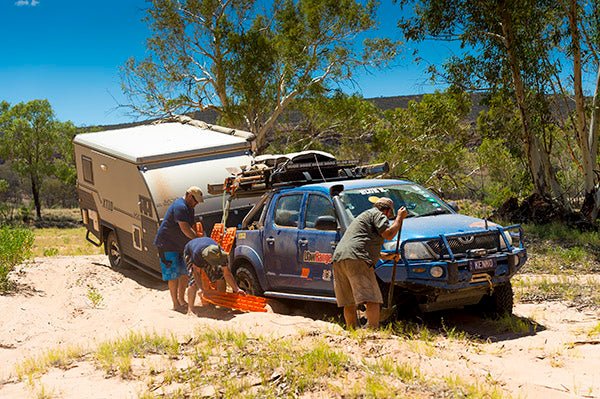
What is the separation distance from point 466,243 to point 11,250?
8204 millimetres

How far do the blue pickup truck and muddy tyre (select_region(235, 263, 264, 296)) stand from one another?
0.01 metres

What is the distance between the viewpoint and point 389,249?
8.78 m

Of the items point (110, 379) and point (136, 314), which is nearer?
point (110, 379)

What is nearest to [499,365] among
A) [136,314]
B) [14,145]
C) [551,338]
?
[551,338]

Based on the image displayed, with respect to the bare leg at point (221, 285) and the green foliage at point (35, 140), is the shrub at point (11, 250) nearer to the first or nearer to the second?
the bare leg at point (221, 285)

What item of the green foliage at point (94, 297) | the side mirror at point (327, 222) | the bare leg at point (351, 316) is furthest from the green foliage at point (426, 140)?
the bare leg at point (351, 316)

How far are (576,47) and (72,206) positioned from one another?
219 feet

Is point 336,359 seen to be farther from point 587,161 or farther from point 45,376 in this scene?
point 587,161

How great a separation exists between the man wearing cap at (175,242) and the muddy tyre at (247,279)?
815 mm

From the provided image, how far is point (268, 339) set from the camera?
808 centimetres

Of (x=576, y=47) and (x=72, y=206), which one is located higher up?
(x=576, y=47)

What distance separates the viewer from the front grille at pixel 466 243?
8.61 metres

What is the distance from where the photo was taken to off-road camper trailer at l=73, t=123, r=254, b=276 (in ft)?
44.2

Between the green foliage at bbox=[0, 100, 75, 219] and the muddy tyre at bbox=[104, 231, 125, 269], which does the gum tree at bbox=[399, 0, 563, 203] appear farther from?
the green foliage at bbox=[0, 100, 75, 219]
